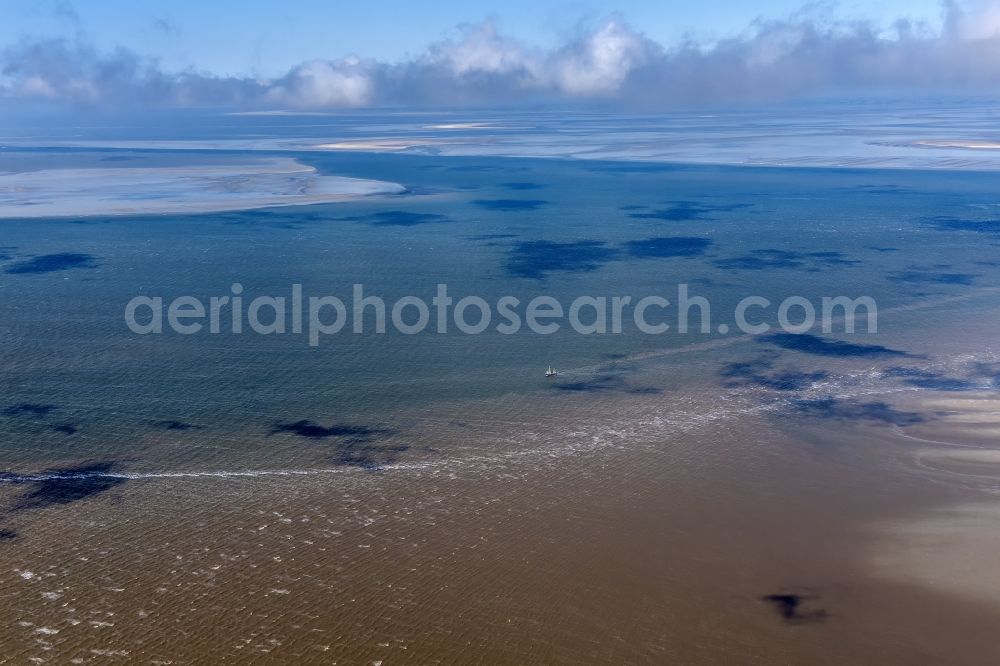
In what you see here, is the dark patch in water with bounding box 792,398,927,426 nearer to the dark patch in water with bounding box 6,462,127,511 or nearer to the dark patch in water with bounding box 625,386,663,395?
the dark patch in water with bounding box 625,386,663,395

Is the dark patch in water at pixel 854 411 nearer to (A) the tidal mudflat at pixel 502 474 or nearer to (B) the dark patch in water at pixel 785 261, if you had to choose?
(A) the tidal mudflat at pixel 502 474

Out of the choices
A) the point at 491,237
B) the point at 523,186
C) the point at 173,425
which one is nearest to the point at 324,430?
the point at 173,425

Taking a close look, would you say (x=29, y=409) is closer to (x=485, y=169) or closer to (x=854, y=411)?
(x=854, y=411)

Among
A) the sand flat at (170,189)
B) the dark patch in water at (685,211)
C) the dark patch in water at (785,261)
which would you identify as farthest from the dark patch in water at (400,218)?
the dark patch in water at (785,261)

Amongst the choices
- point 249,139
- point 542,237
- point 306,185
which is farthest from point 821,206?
point 249,139

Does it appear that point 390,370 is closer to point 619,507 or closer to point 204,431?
point 204,431
